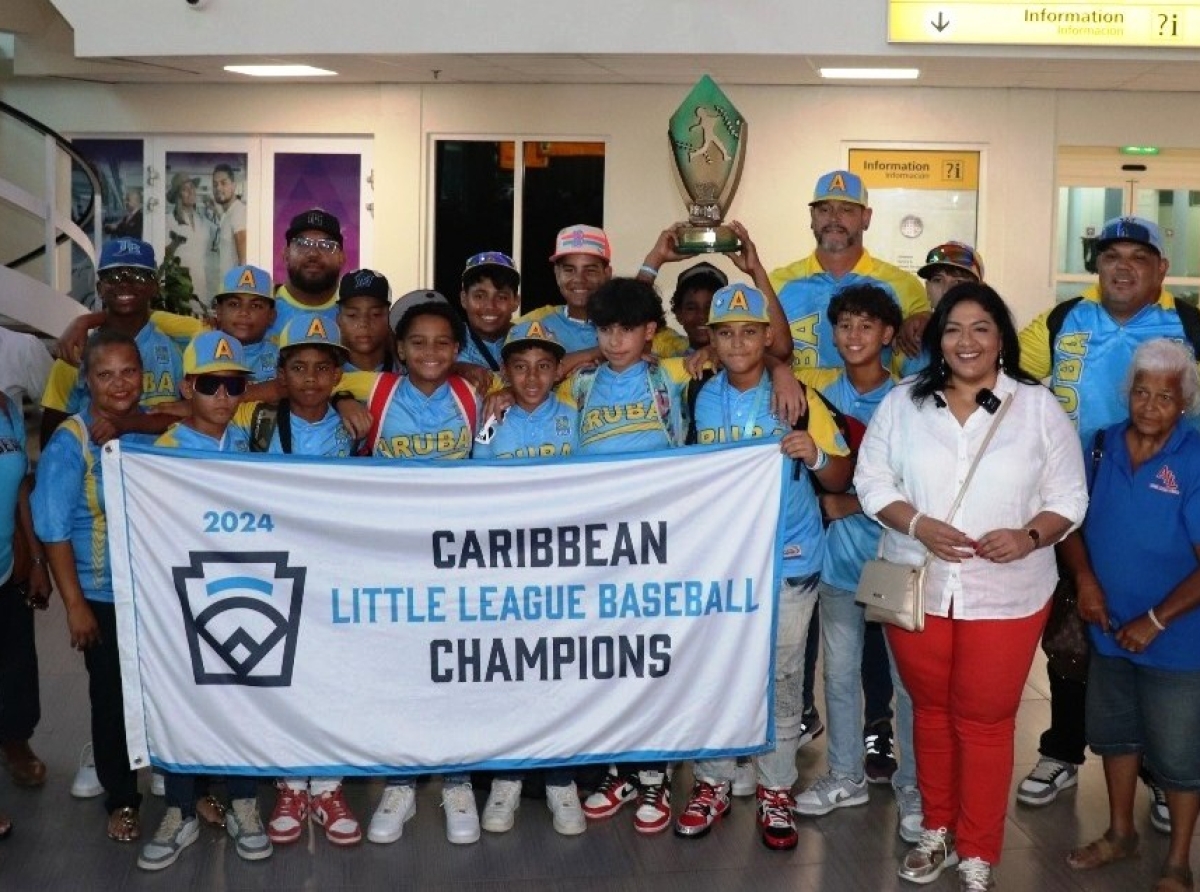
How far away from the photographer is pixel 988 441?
4234mm

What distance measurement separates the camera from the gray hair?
14.3ft

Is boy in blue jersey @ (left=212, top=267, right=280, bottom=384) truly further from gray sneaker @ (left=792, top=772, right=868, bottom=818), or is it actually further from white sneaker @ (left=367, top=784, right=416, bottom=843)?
gray sneaker @ (left=792, top=772, right=868, bottom=818)

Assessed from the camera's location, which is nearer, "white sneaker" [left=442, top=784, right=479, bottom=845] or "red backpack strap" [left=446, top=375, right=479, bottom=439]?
"white sneaker" [left=442, top=784, right=479, bottom=845]

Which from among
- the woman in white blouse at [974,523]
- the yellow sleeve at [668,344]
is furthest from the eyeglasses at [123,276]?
the woman in white blouse at [974,523]

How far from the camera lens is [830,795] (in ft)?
16.6

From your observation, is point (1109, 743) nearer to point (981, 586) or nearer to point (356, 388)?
point (981, 586)

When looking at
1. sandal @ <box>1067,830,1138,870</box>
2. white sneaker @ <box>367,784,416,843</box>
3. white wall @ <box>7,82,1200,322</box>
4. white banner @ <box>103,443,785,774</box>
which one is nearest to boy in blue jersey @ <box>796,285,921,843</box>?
white banner @ <box>103,443,785,774</box>

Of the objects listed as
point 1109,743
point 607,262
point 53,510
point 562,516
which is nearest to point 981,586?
point 1109,743

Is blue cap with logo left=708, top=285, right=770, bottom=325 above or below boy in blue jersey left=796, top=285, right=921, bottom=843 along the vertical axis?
above

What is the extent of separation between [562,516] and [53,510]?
1573 millimetres

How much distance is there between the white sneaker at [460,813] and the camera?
4.80 m

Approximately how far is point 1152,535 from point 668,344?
6.50 ft

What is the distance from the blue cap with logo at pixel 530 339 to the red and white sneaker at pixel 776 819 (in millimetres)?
1621

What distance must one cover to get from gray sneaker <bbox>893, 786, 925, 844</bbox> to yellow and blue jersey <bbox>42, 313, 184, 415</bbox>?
3.00 meters
